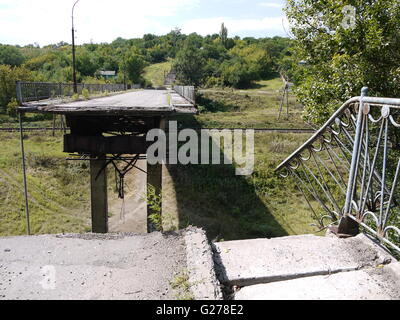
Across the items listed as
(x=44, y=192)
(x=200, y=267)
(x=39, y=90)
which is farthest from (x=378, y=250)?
(x=44, y=192)

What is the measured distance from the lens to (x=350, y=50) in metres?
6.99

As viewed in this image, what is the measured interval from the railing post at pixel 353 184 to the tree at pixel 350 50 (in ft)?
14.1

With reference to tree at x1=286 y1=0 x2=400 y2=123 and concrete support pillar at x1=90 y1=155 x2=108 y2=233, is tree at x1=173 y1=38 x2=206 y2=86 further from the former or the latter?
tree at x1=286 y1=0 x2=400 y2=123

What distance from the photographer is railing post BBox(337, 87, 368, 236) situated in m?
2.84

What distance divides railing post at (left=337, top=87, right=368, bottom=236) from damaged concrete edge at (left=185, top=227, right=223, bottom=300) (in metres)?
1.30

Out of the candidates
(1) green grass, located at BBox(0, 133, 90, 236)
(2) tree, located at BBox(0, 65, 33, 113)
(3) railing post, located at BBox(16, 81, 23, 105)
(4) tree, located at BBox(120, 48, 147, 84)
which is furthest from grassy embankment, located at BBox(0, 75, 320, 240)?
(4) tree, located at BBox(120, 48, 147, 84)

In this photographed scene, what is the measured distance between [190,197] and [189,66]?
45.4 m

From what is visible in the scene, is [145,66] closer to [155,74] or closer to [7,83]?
[155,74]

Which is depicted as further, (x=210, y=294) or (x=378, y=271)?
(x=378, y=271)
